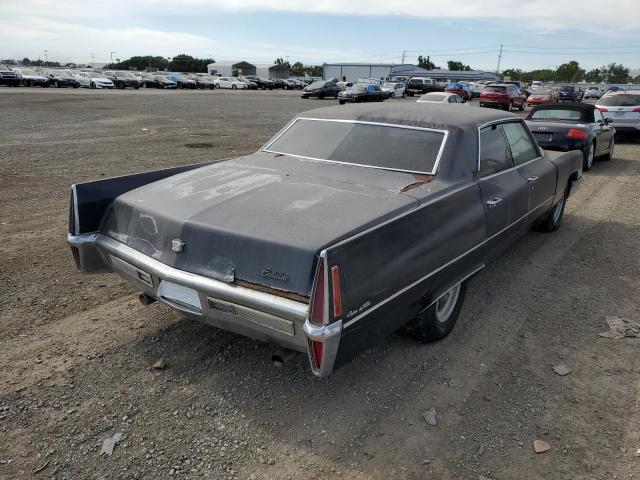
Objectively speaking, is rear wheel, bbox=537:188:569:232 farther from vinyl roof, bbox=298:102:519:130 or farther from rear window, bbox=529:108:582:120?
rear window, bbox=529:108:582:120

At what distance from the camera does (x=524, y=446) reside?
8.54ft

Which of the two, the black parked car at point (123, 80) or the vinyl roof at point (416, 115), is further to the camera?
the black parked car at point (123, 80)

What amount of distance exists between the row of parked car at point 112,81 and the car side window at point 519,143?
40835 mm

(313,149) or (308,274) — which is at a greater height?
(313,149)

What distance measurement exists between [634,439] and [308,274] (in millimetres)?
2019

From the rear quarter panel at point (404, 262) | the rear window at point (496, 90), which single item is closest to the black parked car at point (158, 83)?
the rear window at point (496, 90)

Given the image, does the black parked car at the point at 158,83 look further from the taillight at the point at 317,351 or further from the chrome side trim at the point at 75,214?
the taillight at the point at 317,351

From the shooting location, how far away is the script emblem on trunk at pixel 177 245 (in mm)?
2762

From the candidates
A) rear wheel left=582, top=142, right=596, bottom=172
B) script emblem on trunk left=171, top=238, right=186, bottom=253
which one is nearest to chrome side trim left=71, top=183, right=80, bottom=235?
script emblem on trunk left=171, top=238, right=186, bottom=253

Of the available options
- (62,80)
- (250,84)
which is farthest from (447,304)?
(250,84)

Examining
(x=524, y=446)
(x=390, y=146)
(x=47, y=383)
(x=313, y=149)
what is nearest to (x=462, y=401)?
(x=524, y=446)

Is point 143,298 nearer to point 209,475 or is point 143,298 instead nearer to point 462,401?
point 209,475

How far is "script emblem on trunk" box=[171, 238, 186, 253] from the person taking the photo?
2762 millimetres

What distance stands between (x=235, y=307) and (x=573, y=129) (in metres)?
8.99
